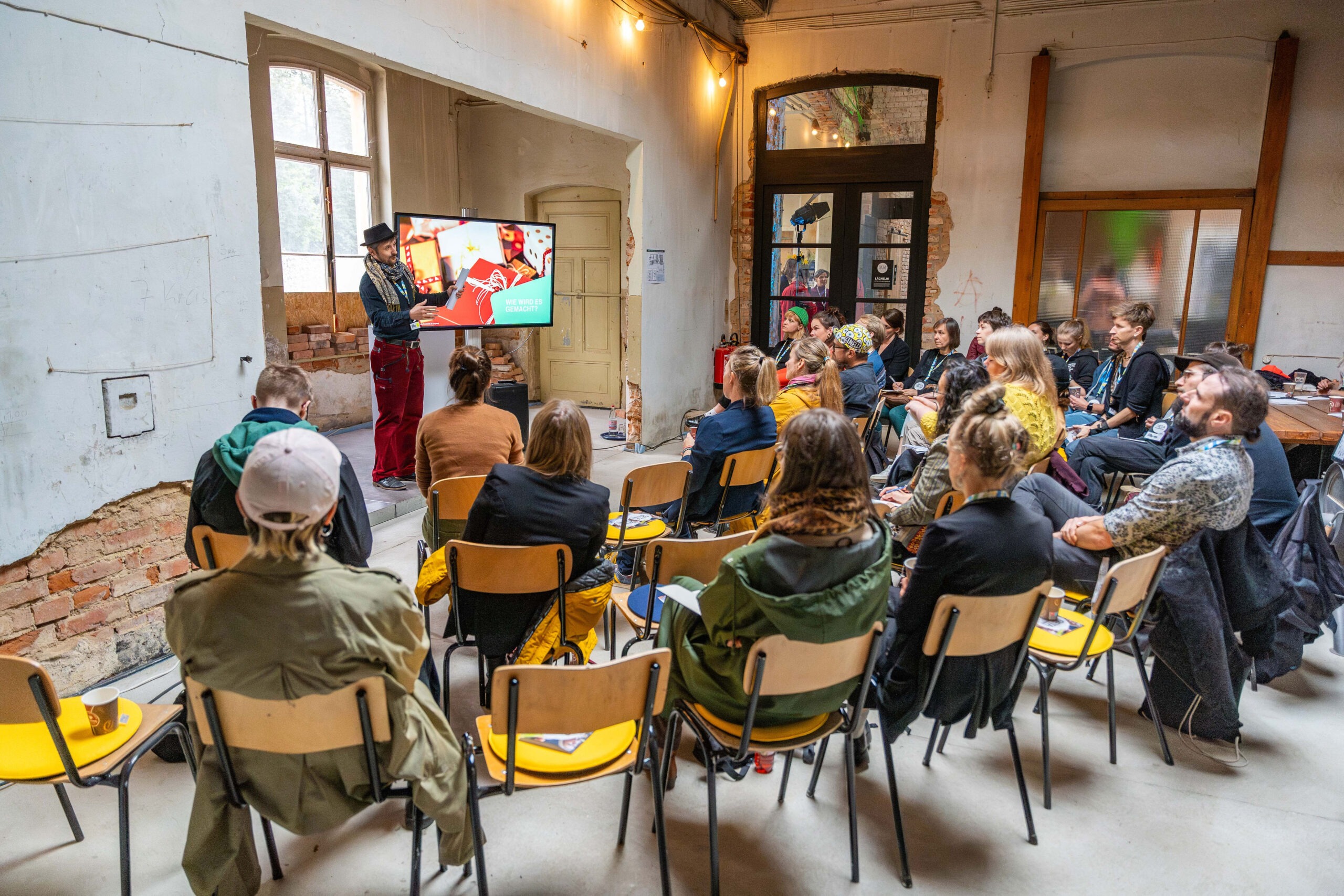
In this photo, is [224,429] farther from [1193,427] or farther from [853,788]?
[1193,427]

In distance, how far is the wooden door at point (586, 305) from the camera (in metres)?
8.97

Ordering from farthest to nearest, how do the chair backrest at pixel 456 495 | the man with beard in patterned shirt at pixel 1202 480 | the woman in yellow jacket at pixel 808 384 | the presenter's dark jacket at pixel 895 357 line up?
the presenter's dark jacket at pixel 895 357
the woman in yellow jacket at pixel 808 384
the chair backrest at pixel 456 495
the man with beard in patterned shirt at pixel 1202 480

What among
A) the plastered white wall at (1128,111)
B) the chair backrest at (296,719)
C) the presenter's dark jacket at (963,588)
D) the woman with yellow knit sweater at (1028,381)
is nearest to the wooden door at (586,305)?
the plastered white wall at (1128,111)

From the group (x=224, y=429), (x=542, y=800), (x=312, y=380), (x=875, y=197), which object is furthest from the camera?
(x=875, y=197)

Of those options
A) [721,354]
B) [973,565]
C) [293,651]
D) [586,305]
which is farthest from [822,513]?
[586,305]

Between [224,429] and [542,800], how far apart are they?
2.20 meters

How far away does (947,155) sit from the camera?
8.06 metres

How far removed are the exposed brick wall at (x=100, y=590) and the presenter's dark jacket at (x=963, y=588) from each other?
112 inches

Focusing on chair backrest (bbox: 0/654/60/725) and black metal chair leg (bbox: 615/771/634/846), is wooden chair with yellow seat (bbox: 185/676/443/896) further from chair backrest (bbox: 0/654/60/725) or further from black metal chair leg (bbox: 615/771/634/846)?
black metal chair leg (bbox: 615/771/634/846)

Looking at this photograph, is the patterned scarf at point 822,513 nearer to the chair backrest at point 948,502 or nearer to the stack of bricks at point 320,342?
the chair backrest at point 948,502

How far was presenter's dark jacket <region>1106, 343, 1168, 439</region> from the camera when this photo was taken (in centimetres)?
512

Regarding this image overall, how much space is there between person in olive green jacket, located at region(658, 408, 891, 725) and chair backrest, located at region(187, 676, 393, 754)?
2.66 feet

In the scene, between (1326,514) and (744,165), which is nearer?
(1326,514)

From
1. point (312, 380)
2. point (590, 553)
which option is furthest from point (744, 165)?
point (590, 553)
